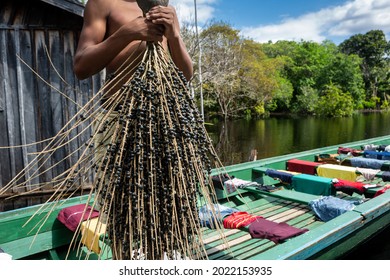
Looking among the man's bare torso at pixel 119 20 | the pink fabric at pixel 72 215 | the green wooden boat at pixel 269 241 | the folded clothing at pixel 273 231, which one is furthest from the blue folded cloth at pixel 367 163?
the man's bare torso at pixel 119 20

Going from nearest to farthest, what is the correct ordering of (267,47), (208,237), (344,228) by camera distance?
(344,228) → (208,237) → (267,47)

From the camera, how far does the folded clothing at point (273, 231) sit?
310 centimetres

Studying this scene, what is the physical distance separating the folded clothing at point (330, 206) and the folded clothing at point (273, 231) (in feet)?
2.74

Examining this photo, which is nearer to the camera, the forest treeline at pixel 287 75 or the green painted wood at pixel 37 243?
the green painted wood at pixel 37 243

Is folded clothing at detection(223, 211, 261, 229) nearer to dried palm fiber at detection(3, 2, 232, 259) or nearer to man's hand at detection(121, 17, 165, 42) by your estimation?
dried palm fiber at detection(3, 2, 232, 259)

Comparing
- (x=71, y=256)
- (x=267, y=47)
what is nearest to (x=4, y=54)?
(x=71, y=256)

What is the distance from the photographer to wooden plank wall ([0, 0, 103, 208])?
17.5 ft

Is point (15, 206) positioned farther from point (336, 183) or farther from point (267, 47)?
point (267, 47)

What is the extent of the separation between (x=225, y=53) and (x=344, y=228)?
1850 cm

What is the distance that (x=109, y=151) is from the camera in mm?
1633

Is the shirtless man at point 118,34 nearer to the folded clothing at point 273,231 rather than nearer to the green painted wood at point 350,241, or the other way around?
the folded clothing at point 273,231

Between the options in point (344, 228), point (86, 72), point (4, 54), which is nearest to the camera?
point (86, 72)

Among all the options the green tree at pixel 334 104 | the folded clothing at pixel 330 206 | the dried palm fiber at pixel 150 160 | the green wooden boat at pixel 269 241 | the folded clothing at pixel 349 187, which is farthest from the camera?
the green tree at pixel 334 104

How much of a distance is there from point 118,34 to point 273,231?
7.55 feet
